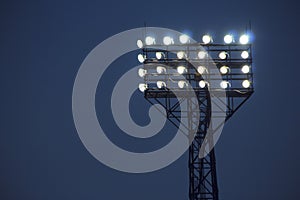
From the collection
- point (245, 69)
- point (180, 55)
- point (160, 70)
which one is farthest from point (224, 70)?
point (160, 70)

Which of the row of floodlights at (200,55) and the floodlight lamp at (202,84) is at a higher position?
the row of floodlights at (200,55)

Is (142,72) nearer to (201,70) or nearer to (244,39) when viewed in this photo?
(201,70)

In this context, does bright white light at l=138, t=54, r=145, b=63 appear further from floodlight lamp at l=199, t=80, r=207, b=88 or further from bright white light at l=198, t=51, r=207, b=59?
floodlight lamp at l=199, t=80, r=207, b=88

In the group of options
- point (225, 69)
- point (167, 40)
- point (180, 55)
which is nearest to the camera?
point (225, 69)

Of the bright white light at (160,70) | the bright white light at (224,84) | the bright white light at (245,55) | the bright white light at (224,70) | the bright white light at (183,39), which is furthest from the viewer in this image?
the bright white light at (183,39)

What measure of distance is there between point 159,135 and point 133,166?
531cm

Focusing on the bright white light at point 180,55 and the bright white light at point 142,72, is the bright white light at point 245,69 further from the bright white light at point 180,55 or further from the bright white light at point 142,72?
the bright white light at point 142,72

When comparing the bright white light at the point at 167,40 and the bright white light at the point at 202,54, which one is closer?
the bright white light at the point at 202,54

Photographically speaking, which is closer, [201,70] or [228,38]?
[201,70]

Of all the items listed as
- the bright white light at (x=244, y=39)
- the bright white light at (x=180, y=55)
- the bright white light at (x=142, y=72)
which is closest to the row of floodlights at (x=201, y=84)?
the bright white light at (x=142, y=72)

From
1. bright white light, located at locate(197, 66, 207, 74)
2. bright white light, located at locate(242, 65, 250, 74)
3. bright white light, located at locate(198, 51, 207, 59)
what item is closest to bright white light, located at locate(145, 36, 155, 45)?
bright white light, located at locate(198, 51, 207, 59)

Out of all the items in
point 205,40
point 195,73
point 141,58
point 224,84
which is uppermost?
point 205,40

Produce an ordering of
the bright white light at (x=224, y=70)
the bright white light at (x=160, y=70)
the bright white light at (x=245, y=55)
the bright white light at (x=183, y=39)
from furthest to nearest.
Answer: the bright white light at (x=183, y=39) → the bright white light at (x=245, y=55) → the bright white light at (x=160, y=70) → the bright white light at (x=224, y=70)

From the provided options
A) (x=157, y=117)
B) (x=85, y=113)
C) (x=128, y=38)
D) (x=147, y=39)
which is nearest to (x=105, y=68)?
(x=128, y=38)
